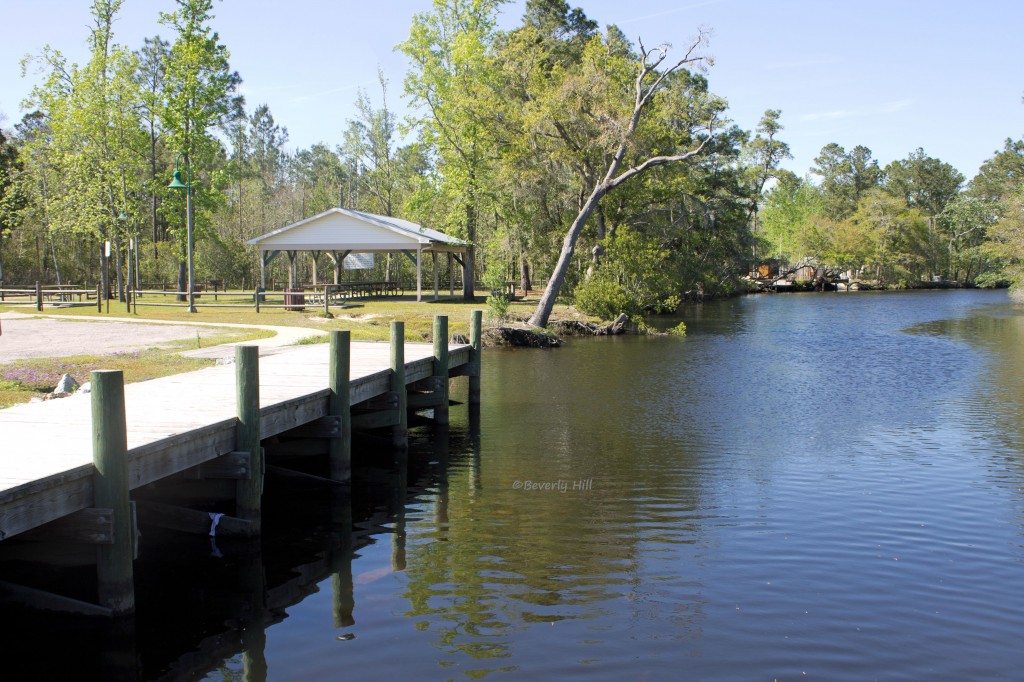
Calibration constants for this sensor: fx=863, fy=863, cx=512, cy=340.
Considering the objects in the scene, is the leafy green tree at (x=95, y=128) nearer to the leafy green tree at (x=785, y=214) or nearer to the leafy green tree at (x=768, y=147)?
the leafy green tree at (x=768, y=147)

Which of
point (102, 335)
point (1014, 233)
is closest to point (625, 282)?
point (102, 335)

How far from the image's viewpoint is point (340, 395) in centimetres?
1110

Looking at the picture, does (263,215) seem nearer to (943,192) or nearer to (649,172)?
(649,172)

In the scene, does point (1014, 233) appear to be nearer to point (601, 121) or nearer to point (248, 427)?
point (601, 121)

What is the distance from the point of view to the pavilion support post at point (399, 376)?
13.2 m

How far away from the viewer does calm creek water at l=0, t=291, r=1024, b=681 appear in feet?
21.9

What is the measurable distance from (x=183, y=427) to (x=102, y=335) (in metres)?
15.0

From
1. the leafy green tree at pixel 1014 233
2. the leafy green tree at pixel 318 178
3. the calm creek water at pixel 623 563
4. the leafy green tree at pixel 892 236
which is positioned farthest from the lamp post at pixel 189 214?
the leafy green tree at pixel 892 236

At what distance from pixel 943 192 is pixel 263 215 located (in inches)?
2831

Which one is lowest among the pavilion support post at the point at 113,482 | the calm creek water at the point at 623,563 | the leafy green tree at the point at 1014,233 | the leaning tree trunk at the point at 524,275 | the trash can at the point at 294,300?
the calm creek water at the point at 623,563

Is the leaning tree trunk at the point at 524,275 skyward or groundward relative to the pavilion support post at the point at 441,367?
skyward

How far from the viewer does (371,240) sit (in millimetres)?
40281

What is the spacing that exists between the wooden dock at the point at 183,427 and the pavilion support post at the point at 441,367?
30 centimetres

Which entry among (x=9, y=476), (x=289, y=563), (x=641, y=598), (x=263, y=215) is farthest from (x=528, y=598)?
(x=263, y=215)
